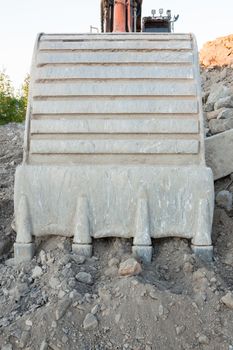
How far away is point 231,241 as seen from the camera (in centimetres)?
375

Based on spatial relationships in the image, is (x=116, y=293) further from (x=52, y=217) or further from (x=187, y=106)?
(x=187, y=106)

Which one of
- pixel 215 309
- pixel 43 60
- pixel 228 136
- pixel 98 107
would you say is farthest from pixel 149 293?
pixel 43 60

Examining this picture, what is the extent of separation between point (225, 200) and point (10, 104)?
41.4 ft

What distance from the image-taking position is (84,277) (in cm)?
316

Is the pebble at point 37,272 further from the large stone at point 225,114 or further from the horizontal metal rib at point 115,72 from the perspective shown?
the large stone at point 225,114

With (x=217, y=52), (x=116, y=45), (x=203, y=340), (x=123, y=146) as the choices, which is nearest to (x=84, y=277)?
(x=203, y=340)

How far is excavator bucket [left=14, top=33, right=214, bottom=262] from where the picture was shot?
347 centimetres

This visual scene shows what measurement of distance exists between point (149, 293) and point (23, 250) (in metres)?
1.13

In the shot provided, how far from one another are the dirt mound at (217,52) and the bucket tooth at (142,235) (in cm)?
988

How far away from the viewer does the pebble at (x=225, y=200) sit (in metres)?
4.17

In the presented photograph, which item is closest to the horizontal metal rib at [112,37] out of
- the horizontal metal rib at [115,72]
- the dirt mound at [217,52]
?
the horizontal metal rib at [115,72]

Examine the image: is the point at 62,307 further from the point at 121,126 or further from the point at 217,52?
the point at 217,52

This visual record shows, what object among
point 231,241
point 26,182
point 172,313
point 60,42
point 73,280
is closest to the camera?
point 172,313

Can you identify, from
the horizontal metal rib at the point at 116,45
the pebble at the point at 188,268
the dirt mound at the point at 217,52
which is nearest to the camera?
the pebble at the point at 188,268
